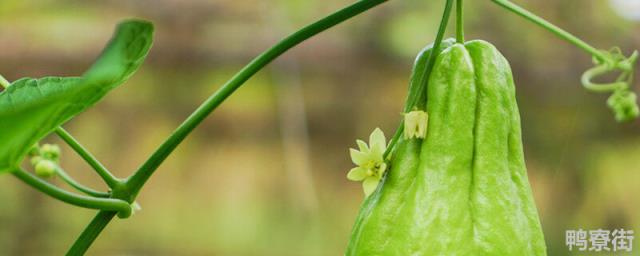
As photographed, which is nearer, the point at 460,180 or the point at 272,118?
the point at 460,180

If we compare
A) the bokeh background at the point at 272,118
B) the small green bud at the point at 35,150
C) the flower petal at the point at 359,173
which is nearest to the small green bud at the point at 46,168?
the small green bud at the point at 35,150

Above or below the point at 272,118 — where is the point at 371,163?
below

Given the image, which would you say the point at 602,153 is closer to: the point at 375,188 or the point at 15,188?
the point at 15,188

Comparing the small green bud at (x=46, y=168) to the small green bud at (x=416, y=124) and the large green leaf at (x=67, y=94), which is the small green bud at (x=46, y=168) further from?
the small green bud at (x=416, y=124)
